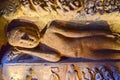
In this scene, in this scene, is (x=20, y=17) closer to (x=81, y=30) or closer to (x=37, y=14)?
(x=37, y=14)

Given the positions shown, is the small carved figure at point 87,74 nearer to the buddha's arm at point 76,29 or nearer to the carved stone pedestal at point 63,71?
the carved stone pedestal at point 63,71

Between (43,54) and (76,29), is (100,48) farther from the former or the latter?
(43,54)

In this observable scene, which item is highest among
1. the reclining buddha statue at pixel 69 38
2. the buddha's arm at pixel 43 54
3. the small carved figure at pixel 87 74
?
the reclining buddha statue at pixel 69 38

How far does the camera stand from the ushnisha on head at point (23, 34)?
6.40 feet

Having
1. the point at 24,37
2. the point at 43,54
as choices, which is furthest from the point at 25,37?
the point at 43,54

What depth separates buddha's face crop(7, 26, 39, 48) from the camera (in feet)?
6.40

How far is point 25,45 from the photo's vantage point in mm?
1976

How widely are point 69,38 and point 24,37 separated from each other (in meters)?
0.26

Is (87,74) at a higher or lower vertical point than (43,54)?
lower

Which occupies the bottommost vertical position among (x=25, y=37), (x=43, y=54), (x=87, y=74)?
(x=87, y=74)

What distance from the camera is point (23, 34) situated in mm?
1947

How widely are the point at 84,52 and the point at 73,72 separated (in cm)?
14

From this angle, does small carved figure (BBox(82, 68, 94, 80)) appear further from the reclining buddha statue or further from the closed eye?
the closed eye

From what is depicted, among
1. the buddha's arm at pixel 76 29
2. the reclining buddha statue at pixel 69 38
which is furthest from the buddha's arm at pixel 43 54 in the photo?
the buddha's arm at pixel 76 29
